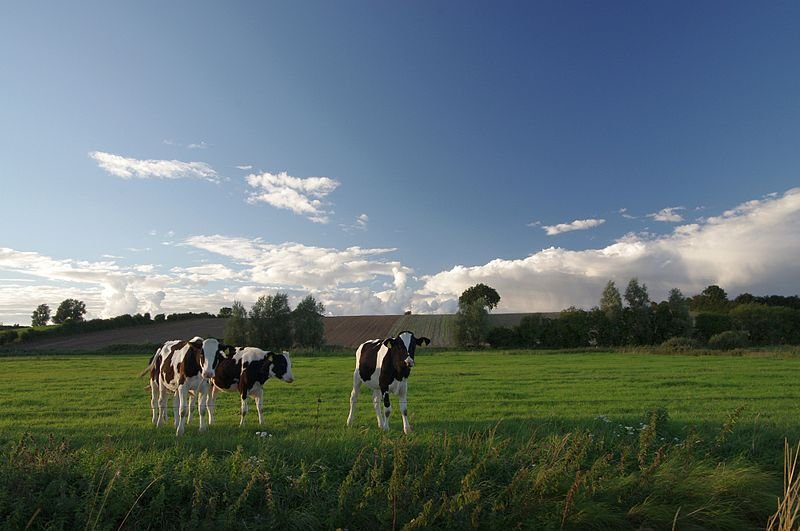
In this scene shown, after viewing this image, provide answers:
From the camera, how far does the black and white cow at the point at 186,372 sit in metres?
11.8

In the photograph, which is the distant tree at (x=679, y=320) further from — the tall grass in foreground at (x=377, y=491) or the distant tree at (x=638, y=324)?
the tall grass in foreground at (x=377, y=491)

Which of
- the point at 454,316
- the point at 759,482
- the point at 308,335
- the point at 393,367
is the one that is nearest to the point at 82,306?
the point at 308,335

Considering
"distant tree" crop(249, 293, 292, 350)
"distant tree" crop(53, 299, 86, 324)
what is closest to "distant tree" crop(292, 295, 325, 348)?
"distant tree" crop(249, 293, 292, 350)

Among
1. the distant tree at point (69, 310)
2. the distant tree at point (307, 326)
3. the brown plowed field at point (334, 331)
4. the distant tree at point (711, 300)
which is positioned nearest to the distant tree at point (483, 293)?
the brown plowed field at point (334, 331)

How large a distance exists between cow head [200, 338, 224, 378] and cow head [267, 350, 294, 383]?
2846 millimetres

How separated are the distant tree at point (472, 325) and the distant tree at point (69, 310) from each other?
92.2 meters

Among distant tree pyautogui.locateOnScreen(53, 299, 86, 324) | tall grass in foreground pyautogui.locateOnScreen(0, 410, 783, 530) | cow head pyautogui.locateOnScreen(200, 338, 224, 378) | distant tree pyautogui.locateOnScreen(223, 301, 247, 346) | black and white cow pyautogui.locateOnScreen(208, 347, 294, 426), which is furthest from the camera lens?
distant tree pyautogui.locateOnScreen(53, 299, 86, 324)

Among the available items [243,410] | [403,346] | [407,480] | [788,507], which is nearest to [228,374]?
[243,410]

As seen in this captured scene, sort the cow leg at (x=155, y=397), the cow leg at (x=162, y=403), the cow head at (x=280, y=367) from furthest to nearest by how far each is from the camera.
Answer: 1. the cow head at (x=280, y=367)
2. the cow leg at (x=155, y=397)
3. the cow leg at (x=162, y=403)

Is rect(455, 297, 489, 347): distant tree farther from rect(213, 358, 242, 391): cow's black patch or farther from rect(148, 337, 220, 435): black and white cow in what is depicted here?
rect(148, 337, 220, 435): black and white cow

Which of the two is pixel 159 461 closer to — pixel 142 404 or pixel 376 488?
pixel 376 488

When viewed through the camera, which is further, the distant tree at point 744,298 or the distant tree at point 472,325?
the distant tree at point 744,298

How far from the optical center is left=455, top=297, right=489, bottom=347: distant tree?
230ft

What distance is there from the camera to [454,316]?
73000mm
